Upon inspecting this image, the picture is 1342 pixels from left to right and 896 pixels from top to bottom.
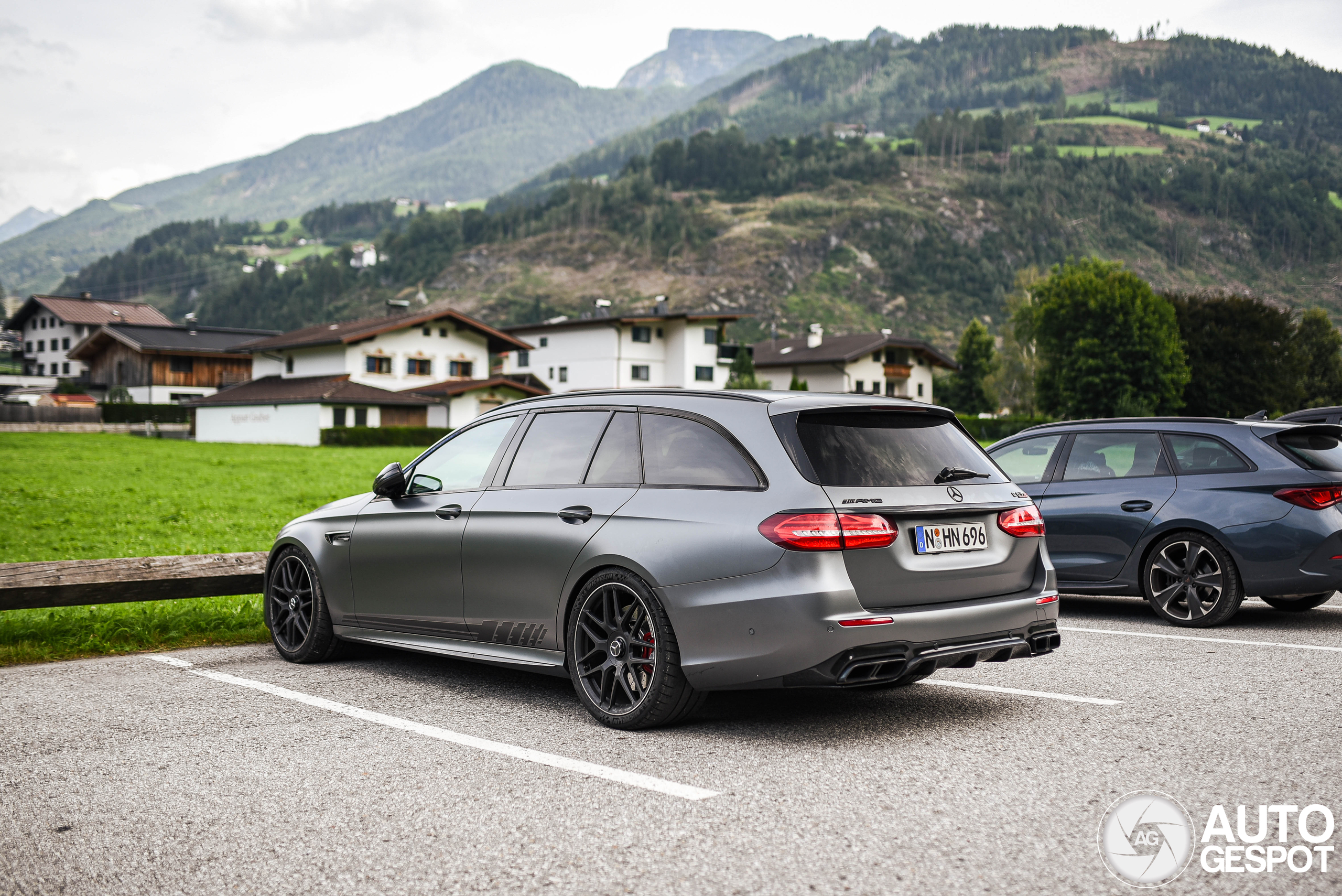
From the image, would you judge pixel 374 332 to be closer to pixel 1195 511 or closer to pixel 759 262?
pixel 1195 511

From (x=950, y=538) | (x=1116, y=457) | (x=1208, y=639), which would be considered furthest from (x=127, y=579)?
(x=1116, y=457)

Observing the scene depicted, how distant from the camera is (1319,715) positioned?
5.43 metres

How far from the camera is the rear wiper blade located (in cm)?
538

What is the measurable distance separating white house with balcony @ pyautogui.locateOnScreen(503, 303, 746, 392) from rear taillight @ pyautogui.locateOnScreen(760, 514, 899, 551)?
72.6m

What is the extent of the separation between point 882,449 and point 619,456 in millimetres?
1374

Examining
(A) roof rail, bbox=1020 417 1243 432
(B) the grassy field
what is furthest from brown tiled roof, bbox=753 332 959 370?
(A) roof rail, bbox=1020 417 1243 432

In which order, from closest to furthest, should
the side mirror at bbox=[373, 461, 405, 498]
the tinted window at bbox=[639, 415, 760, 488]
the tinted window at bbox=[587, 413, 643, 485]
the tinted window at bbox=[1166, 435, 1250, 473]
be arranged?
the tinted window at bbox=[639, 415, 760, 488]
the tinted window at bbox=[587, 413, 643, 485]
the side mirror at bbox=[373, 461, 405, 498]
the tinted window at bbox=[1166, 435, 1250, 473]

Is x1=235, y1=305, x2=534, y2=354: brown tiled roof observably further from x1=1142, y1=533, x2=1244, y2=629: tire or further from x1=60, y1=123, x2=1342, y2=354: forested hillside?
x1=60, y1=123, x2=1342, y2=354: forested hillside

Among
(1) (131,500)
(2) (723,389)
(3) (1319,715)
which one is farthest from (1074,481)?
(1) (131,500)

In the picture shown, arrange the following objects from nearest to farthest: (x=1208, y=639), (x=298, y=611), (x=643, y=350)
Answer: (x=298, y=611)
(x=1208, y=639)
(x=643, y=350)

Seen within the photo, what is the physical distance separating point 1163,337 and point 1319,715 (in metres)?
72.9

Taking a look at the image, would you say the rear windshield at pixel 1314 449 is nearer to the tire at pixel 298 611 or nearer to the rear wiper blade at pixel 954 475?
the rear wiper blade at pixel 954 475

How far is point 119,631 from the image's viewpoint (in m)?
8.05

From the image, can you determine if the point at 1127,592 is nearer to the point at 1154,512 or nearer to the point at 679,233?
the point at 1154,512
